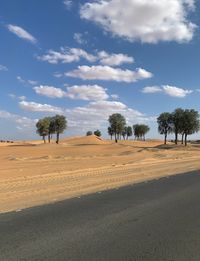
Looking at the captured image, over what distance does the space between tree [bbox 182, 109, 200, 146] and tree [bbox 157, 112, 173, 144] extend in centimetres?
909

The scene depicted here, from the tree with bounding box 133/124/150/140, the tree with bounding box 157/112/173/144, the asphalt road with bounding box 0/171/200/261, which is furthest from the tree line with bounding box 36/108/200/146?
the asphalt road with bounding box 0/171/200/261

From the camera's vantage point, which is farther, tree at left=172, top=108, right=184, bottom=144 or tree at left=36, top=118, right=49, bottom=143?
tree at left=36, top=118, right=49, bottom=143

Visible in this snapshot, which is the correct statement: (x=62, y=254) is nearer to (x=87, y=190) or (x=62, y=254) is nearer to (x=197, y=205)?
(x=197, y=205)

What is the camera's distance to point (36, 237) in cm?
879

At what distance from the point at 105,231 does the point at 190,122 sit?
9749 cm

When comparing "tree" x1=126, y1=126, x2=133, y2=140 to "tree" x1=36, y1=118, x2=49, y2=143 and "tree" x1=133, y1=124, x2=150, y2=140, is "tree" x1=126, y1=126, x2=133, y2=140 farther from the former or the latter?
"tree" x1=36, y1=118, x2=49, y2=143

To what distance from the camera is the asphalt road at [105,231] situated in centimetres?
757

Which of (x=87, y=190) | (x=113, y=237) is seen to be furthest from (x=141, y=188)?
(x=113, y=237)

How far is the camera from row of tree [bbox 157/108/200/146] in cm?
10475

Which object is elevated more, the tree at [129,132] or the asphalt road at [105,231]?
the tree at [129,132]

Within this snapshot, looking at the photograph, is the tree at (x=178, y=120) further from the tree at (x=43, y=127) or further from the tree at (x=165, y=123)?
the tree at (x=43, y=127)

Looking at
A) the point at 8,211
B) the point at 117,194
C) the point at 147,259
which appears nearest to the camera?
the point at 147,259

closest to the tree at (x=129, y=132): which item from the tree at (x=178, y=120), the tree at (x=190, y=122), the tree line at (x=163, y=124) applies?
the tree line at (x=163, y=124)

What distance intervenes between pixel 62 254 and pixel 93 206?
5.66m
